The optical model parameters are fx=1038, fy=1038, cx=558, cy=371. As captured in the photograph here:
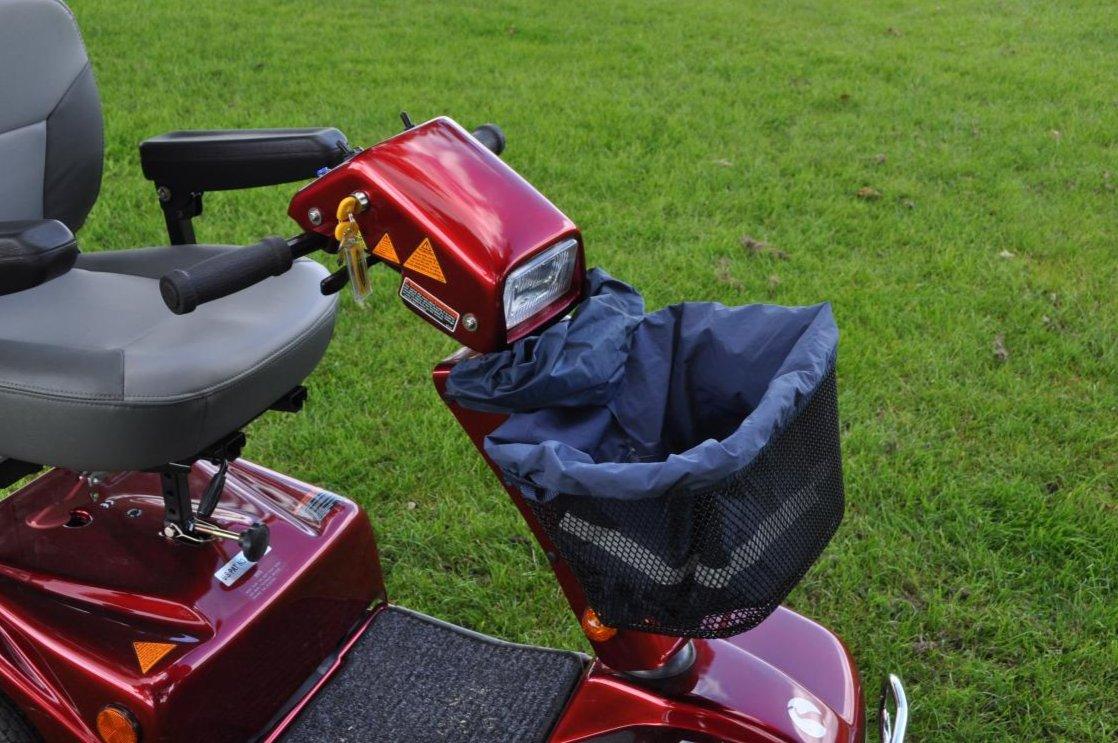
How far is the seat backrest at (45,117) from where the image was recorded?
6.30ft

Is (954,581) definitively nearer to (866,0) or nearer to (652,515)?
(652,515)

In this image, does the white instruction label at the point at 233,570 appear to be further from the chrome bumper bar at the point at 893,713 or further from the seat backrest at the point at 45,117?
the chrome bumper bar at the point at 893,713

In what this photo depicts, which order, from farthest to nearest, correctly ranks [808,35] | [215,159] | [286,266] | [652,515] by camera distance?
[808,35] → [215,159] → [286,266] → [652,515]

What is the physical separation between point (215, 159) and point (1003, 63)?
5.15 m

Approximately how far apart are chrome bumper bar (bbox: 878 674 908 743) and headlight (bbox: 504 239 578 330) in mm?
846

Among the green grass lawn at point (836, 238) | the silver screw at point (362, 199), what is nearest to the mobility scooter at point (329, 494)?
the silver screw at point (362, 199)

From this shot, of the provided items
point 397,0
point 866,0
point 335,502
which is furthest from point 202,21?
point 335,502

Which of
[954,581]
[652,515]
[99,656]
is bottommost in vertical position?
[954,581]

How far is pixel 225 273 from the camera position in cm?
127

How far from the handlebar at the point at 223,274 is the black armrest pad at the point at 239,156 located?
0.46 m

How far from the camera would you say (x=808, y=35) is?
6.34 meters

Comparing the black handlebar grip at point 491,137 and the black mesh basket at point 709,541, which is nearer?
the black mesh basket at point 709,541

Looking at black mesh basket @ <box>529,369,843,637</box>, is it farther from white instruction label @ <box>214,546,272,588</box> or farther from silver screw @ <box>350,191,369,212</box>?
white instruction label @ <box>214,546,272,588</box>

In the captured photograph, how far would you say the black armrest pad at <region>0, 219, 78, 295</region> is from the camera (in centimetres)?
134
